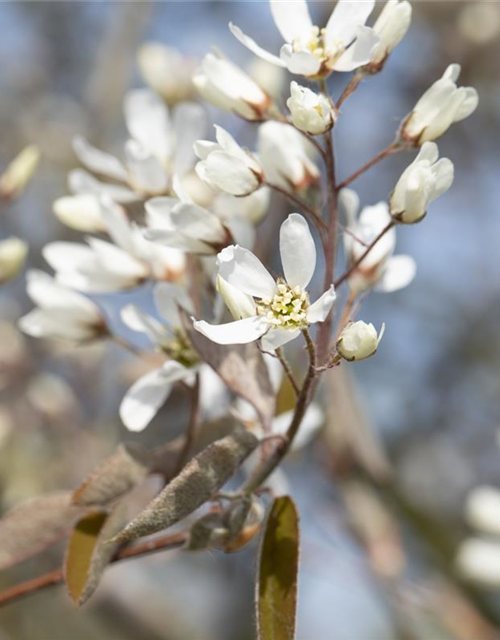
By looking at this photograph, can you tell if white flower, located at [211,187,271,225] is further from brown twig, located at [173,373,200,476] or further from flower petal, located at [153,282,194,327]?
brown twig, located at [173,373,200,476]

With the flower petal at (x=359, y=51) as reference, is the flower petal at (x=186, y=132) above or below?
below

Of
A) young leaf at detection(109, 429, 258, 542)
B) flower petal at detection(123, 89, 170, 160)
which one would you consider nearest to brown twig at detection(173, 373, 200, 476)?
young leaf at detection(109, 429, 258, 542)

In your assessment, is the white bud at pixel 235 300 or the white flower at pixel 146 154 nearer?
the white bud at pixel 235 300

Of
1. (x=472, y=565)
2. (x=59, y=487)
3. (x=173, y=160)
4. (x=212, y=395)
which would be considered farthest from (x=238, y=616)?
(x=173, y=160)

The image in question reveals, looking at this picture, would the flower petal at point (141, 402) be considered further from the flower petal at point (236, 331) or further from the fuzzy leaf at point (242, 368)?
the flower petal at point (236, 331)

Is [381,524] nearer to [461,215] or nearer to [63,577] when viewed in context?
[63,577]

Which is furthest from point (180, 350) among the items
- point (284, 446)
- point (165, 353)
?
point (284, 446)

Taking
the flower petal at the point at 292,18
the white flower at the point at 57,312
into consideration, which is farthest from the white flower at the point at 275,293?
the white flower at the point at 57,312

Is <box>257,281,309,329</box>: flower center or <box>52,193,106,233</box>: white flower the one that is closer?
<box>257,281,309,329</box>: flower center
